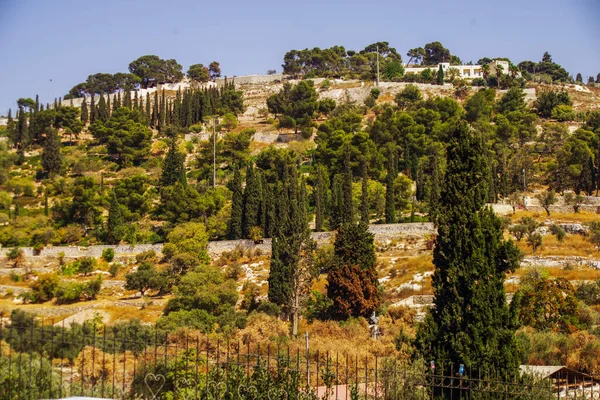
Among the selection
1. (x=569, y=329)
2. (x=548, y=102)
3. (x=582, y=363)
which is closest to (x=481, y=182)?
(x=582, y=363)

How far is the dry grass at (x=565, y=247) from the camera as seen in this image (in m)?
37.2

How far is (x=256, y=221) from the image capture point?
4694cm

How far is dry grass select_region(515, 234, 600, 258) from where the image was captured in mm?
37241

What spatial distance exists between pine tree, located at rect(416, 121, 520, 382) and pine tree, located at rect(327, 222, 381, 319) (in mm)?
13897

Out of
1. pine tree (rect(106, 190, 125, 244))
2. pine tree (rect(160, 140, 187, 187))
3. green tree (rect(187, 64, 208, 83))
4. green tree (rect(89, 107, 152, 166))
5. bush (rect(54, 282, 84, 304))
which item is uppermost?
green tree (rect(187, 64, 208, 83))

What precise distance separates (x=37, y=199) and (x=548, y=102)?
4755 cm

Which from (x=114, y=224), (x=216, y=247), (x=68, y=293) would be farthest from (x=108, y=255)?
(x=68, y=293)

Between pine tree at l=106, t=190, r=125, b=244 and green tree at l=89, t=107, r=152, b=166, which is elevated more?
green tree at l=89, t=107, r=152, b=166

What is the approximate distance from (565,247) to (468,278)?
22.9m

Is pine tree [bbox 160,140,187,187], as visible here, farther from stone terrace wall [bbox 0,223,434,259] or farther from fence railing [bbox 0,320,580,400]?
fence railing [bbox 0,320,580,400]

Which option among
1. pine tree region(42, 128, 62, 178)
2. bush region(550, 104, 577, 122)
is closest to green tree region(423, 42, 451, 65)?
bush region(550, 104, 577, 122)

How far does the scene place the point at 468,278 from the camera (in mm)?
17344

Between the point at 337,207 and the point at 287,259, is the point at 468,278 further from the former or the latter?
the point at 337,207

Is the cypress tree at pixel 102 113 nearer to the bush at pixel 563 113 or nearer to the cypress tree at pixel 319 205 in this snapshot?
the cypress tree at pixel 319 205
